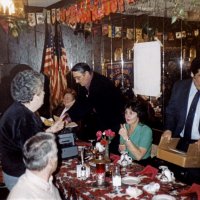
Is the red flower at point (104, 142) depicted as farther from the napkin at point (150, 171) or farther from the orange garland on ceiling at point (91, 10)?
the orange garland on ceiling at point (91, 10)

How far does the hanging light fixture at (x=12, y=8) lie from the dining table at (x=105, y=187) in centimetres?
222

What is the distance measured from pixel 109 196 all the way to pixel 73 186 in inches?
15.2

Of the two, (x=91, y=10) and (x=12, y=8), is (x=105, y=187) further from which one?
(x=91, y=10)

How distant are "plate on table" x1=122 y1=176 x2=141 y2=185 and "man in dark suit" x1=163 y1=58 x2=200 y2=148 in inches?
28.5

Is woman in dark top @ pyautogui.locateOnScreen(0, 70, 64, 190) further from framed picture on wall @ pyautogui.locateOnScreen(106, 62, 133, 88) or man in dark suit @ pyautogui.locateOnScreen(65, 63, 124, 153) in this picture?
framed picture on wall @ pyautogui.locateOnScreen(106, 62, 133, 88)

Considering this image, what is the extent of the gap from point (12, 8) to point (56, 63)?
2.88 meters

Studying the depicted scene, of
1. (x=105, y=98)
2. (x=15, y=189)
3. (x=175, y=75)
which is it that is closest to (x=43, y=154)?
(x=15, y=189)

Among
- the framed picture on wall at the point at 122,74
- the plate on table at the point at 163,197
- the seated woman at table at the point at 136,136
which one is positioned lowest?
the plate on table at the point at 163,197

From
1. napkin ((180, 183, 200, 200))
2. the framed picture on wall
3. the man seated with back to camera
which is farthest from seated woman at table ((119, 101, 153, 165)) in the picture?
the framed picture on wall

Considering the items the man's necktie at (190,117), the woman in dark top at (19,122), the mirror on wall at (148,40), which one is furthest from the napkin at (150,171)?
the mirror on wall at (148,40)

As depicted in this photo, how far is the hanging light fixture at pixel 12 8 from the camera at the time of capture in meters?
3.86

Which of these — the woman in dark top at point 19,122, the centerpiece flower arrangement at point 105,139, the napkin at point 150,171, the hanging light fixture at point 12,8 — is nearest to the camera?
the woman in dark top at point 19,122

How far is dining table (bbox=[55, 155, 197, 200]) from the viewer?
7.39 feet

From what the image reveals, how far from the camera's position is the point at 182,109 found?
3387 millimetres
